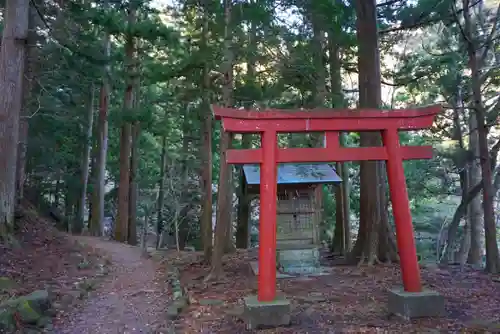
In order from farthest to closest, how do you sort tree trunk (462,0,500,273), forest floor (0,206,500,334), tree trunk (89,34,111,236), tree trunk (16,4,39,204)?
1. tree trunk (89,34,111,236)
2. tree trunk (16,4,39,204)
3. tree trunk (462,0,500,273)
4. forest floor (0,206,500,334)

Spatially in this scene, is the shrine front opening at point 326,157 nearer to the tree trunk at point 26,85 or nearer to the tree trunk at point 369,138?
the tree trunk at point 369,138

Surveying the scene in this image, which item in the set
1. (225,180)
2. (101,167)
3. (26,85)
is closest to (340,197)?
(225,180)

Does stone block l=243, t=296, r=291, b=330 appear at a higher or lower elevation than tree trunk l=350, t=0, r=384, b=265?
lower

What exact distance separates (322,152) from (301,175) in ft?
13.9

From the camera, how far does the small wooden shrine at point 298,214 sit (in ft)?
33.2

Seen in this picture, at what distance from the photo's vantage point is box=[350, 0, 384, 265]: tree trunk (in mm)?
9977

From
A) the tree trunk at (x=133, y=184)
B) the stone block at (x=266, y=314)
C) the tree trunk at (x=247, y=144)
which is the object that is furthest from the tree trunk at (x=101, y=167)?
the stone block at (x=266, y=314)

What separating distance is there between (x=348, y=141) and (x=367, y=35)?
6686 mm

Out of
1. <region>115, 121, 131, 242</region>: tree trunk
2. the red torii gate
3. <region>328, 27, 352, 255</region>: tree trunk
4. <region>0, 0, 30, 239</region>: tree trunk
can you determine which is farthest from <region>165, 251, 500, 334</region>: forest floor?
<region>115, 121, 131, 242</region>: tree trunk

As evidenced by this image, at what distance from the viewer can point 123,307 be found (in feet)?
22.5

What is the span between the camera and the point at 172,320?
19.8 ft

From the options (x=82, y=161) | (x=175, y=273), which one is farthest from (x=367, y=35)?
(x=82, y=161)

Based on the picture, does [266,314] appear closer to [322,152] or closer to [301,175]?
[322,152]

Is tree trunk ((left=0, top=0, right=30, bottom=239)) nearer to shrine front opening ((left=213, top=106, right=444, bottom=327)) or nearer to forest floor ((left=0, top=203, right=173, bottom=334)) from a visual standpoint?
forest floor ((left=0, top=203, right=173, bottom=334))
